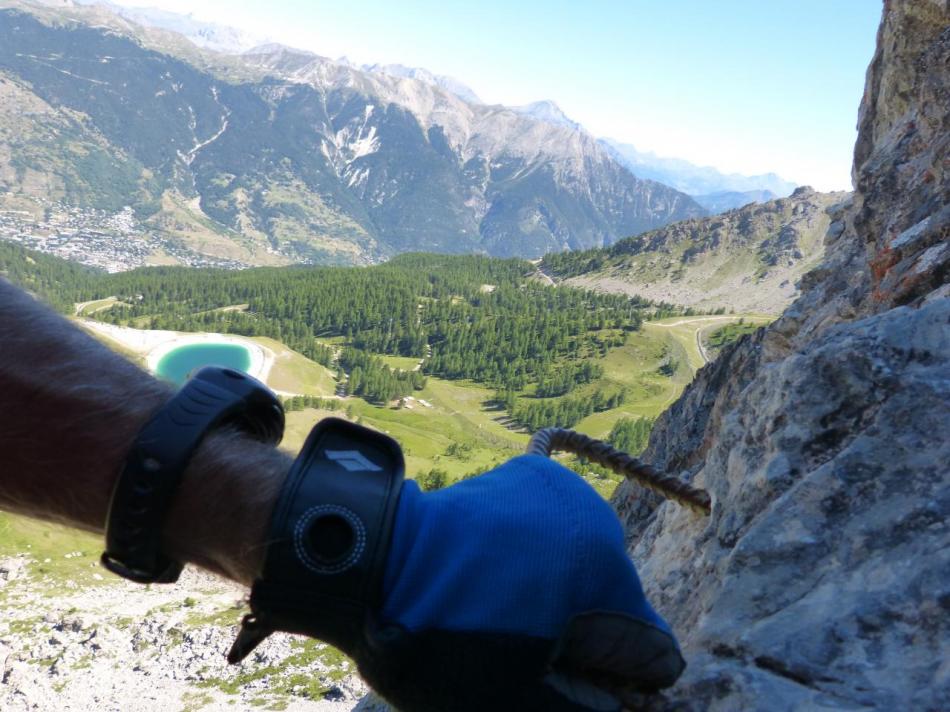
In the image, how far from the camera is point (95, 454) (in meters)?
2.75

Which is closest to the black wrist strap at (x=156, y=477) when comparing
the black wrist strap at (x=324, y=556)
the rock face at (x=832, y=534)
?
the black wrist strap at (x=324, y=556)

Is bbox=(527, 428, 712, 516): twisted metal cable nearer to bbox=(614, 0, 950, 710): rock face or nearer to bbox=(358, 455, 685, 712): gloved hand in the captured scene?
bbox=(614, 0, 950, 710): rock face

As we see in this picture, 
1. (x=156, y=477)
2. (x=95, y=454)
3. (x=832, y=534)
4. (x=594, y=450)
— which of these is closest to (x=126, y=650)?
(x=594, y=450)

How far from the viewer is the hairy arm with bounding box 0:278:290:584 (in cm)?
268

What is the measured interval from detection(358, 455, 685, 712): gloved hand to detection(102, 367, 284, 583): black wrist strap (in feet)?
2.93

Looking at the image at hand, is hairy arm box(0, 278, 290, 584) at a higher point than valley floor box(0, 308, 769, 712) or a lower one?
higher

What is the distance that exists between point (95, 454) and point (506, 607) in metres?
1.81

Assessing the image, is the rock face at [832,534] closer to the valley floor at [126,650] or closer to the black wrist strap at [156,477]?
the black wrist strap at [156,477]

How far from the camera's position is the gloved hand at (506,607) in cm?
256

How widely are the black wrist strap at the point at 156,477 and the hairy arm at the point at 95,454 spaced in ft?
0.20

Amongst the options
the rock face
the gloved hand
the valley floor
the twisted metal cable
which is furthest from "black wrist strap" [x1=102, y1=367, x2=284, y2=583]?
the valley floor

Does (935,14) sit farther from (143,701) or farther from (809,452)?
(143,701)

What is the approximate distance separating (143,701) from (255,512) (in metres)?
69.5

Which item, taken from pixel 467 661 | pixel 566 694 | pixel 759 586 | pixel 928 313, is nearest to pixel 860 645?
pixel 759 586
